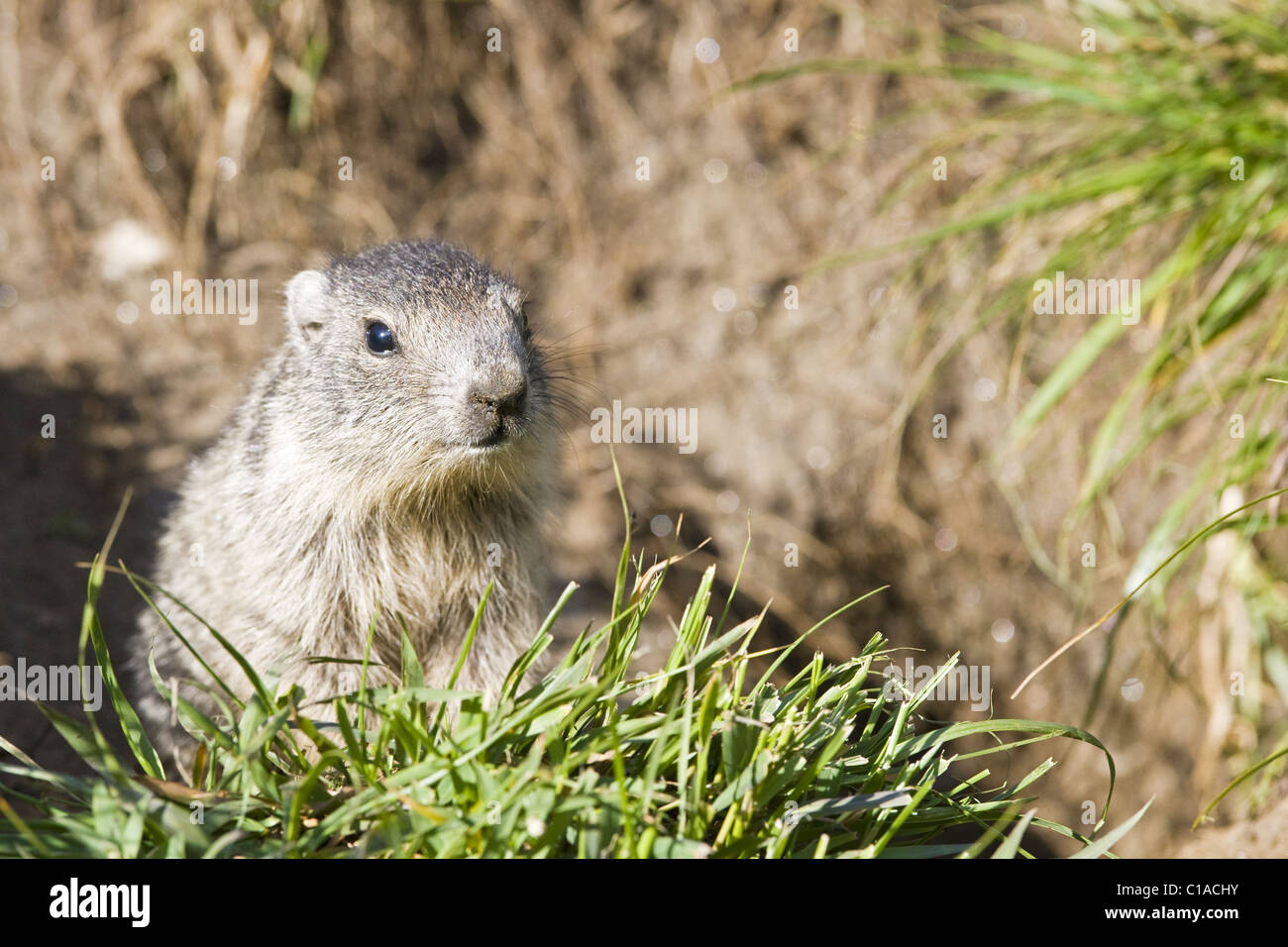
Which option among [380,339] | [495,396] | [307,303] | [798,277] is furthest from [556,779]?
[798,277]

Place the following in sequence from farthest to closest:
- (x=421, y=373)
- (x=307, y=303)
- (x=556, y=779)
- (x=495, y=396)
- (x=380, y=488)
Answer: (x=307, y=303)
(x=380, y=488)
(x=421, y=373)
(x=495, y=396)
(x=556, y=779)

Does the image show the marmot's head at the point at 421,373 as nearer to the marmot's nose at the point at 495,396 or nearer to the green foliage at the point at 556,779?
the marmot's nose at the point at 495,396

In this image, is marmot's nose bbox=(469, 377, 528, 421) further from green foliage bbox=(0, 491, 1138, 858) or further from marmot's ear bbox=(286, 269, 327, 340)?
marmot's ear bbox=(286, 269, 327, 340)

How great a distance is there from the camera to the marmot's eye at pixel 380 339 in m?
4.31

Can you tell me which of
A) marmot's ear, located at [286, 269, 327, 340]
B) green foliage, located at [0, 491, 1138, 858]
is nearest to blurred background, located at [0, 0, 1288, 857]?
marmot's ear, located at [286, 269, 327, 340]

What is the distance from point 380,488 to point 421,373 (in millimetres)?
518

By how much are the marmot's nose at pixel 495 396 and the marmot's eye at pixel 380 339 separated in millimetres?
540

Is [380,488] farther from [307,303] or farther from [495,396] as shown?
[307,303]

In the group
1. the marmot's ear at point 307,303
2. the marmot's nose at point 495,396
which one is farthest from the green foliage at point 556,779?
the marmot's ear at point 307,303

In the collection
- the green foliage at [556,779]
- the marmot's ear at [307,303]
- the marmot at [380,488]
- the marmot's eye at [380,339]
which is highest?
the marmot's ear at [307,303]

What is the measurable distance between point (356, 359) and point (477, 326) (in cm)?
55

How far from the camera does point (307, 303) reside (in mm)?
4609

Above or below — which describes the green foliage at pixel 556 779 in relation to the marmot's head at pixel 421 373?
below

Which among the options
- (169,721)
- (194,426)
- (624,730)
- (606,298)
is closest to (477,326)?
(624,730)
